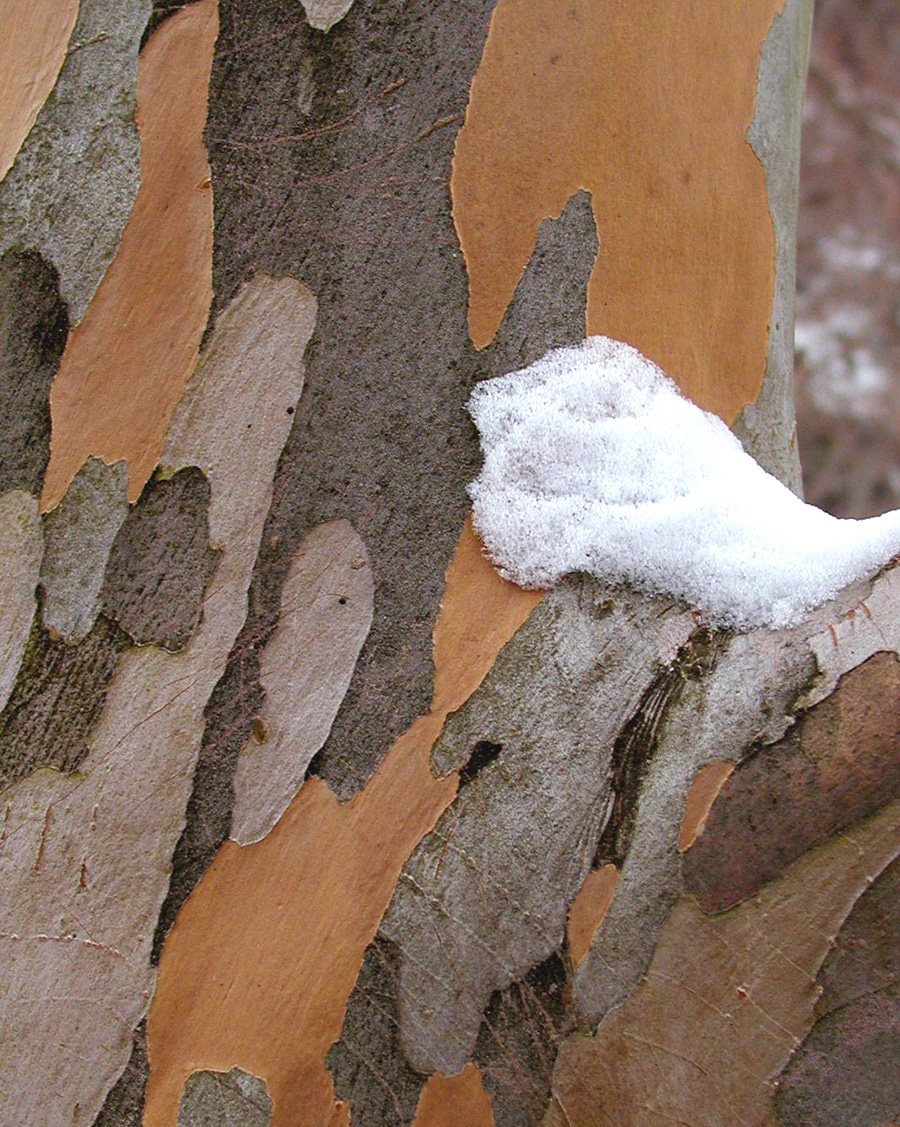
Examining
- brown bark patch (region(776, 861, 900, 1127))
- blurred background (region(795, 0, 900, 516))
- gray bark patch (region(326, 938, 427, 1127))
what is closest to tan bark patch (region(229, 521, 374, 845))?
gray bark patch (region(326, 938, 427, 1127))

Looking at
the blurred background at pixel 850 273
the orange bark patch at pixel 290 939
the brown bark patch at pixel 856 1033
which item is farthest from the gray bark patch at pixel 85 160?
the blurred background at pixel 850 273

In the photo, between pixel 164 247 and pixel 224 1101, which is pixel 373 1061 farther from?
pixel 164 247

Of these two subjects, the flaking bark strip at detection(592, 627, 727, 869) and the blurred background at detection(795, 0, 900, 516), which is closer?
the flaking bark strip at detection(592, 627, 727, 869)

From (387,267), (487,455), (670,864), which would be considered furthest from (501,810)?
(387,267)

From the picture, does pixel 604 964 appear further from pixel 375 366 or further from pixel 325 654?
pixel 375 366

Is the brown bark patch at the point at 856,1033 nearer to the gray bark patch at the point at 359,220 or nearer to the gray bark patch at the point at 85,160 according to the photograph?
the gray bark patch at the point at 359,220

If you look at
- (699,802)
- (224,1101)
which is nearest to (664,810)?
(699,802)

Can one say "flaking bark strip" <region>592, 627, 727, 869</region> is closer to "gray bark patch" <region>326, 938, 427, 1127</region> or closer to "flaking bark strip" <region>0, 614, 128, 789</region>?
"gray bark patch" <region>326, 938, 427, 1127</region>
